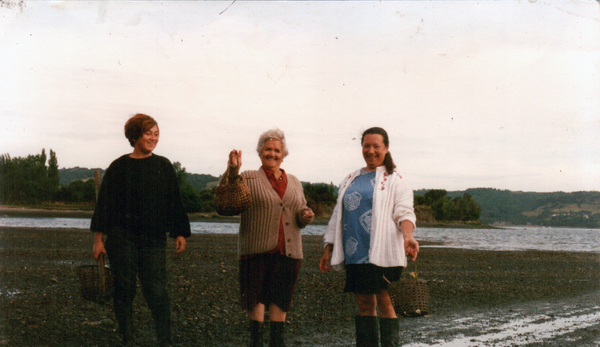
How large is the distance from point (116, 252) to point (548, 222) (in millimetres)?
146288

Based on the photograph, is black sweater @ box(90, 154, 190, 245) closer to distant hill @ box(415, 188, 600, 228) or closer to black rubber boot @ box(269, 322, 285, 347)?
black rubber boot @ box(269, 322, 285, 347)

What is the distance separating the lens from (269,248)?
409 cm

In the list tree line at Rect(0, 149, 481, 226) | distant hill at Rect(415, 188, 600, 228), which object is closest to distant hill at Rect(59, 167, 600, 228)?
distant hill at Rect(415, 188, 600, 228)

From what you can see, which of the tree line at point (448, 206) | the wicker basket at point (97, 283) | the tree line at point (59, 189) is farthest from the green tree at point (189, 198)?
the wicker basket at point (97, 283)

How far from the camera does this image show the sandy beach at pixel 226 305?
16.3 ft

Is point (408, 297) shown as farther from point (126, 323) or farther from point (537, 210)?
point (537, 210)

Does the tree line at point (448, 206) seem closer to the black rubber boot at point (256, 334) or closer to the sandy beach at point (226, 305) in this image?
the sandy beach at point (226, 305)

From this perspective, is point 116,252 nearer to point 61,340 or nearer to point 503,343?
point 61,340

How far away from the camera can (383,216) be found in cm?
376

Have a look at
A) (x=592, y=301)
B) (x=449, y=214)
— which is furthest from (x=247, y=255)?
(x=449, y=214)

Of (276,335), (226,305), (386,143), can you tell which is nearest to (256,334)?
(276,335)

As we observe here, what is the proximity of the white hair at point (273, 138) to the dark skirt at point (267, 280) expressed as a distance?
2.85 feet

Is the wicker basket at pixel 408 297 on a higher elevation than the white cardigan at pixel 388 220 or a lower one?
lower

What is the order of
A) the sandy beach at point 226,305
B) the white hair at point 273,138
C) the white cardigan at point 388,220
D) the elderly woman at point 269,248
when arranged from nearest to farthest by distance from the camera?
the white cardigan at point 388,220 → the elderly woman at point 269,248 → the white hair at point 273,138 → the sandy beach at point 226,305
